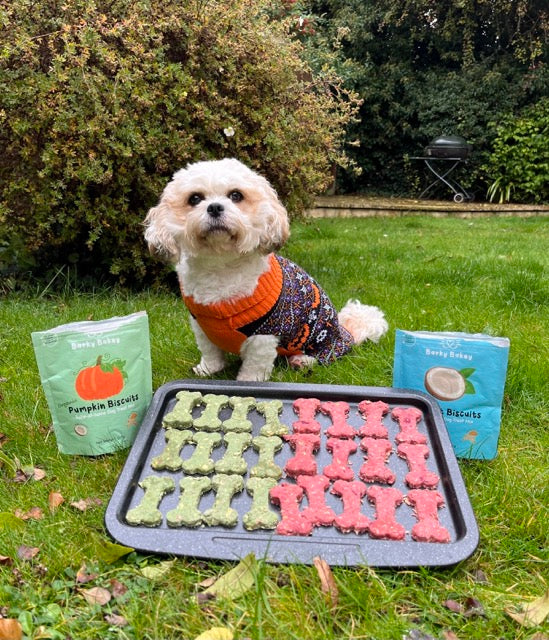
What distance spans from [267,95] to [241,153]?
0.52 m

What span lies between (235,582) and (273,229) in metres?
1.55

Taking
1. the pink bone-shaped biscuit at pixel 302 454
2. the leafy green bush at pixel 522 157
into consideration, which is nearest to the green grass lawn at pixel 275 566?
the pink bone-shaped biscuit at pixel 302 454

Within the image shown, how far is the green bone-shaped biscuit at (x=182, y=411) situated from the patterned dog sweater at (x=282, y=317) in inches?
15.6

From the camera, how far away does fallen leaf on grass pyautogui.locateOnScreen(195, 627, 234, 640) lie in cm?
137

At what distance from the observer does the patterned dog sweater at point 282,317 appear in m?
2.65

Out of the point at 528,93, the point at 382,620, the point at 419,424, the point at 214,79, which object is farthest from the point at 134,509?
the point at 528,93

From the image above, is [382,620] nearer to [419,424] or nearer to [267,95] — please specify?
[419,424]

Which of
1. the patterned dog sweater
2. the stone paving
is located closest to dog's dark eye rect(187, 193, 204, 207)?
the patterned dog sweater

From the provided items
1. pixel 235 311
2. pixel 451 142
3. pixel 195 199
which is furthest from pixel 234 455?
pixel 451 142

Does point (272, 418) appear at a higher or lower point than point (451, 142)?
higher

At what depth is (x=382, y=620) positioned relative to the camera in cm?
146

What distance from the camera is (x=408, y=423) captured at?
2221 millimetres

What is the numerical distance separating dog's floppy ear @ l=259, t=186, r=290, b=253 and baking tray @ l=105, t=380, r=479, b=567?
0.78 meters

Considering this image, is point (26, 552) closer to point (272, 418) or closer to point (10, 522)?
point (10, 522)
